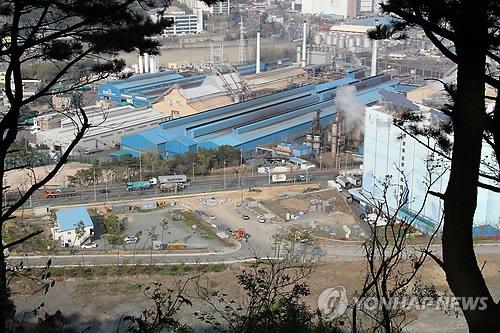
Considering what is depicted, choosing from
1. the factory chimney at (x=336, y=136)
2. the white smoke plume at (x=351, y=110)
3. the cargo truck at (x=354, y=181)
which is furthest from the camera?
the white smoke plume at (x=351, y=110)

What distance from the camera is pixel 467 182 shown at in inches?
30.2

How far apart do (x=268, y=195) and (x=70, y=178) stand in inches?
80.9

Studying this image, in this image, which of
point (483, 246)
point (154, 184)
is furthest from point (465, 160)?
point (154, 184)

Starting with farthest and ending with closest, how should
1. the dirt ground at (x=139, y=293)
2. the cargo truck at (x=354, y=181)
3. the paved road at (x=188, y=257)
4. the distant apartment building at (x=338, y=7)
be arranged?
the distant apartment building at (x=338, y=7), the cargo truck at (x=354, y=181), the paved road at (x=188, y=257), the dirt ground at (x=139, y=293)

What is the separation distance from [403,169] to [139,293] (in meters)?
2.69

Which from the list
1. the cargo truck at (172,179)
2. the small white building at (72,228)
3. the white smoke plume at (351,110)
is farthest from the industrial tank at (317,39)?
the small white building at (72,228)

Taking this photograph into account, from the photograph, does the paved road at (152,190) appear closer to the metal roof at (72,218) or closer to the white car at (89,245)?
the metal roof at (72,218)

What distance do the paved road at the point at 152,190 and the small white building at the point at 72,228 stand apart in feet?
2.55

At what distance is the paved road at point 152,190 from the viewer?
557cm

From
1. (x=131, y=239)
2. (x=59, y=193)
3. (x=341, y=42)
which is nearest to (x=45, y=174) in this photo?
(x=59, y=193)

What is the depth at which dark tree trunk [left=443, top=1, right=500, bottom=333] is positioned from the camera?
0.76m

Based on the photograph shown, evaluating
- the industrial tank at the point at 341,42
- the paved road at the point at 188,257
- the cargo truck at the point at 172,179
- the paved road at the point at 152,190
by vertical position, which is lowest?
the paved road at the point at 152,190

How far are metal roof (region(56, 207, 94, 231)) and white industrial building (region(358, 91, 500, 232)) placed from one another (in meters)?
2.21

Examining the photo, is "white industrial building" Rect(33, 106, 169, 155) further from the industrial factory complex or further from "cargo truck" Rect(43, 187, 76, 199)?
"cargo truck" Rect(43, 187, 76, 199)
